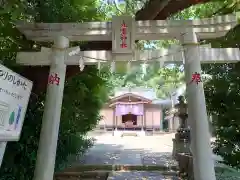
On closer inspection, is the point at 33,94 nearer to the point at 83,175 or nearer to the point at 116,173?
the point at 83,175

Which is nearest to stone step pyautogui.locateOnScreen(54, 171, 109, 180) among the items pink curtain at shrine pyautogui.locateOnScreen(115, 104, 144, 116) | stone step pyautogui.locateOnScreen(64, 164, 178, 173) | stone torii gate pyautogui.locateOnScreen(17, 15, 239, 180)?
stone step pyautogui.locateOnScreen(64, 164, 178, 173)

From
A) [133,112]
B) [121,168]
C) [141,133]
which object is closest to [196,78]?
[121,168]

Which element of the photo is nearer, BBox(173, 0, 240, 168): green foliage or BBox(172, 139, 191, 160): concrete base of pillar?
BBox(173, 0, 240, 168): green foliage

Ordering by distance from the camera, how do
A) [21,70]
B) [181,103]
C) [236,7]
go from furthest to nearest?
[181,103] → [236,7] → [21,70]

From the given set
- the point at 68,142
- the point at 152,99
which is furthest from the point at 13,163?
the point at 152,99

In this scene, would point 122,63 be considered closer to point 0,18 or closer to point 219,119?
point 0,18

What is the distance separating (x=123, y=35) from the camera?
13.3ft

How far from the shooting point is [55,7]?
464cm

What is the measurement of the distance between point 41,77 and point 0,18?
3.76 ft

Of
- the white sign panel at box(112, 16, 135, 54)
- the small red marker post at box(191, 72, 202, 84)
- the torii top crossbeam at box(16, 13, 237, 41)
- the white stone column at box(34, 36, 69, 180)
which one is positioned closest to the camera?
the white stone column at box(34, 36, 69, 180)

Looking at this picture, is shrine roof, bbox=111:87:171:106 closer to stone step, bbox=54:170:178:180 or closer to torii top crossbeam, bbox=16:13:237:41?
stone step, bbox=54:170:178:180

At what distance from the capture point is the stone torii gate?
3.75 m

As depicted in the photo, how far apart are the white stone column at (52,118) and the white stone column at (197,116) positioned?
1.91 m

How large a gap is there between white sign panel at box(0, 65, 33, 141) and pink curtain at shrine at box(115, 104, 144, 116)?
67.2ft
